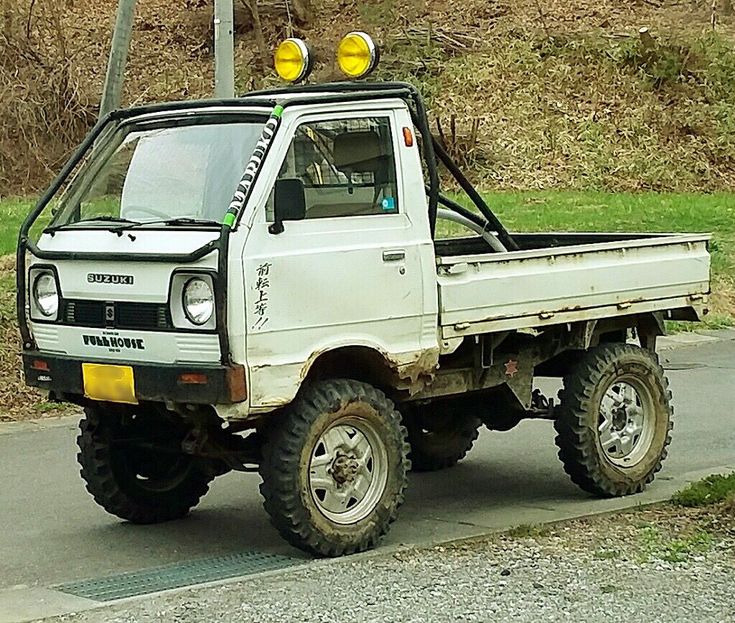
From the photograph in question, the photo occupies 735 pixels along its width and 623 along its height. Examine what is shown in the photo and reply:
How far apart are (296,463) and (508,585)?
3.96ft

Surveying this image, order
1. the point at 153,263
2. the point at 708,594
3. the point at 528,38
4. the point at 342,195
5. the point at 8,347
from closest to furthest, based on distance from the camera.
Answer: the point at 708,594, the point at 153,263, the point at 342,195, the point at 8,347, the point at 528,38

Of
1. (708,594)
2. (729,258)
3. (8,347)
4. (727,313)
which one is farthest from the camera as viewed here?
(729,258)

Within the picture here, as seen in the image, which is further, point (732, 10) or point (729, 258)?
point (732, 10)

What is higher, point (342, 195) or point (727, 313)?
point (342, 195)

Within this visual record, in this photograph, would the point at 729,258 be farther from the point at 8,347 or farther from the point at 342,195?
the point at 342,195

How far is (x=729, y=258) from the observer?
63.3 feet

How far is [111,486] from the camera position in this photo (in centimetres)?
859

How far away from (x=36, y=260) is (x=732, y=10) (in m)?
26.1

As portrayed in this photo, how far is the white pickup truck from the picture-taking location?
7.47 metres

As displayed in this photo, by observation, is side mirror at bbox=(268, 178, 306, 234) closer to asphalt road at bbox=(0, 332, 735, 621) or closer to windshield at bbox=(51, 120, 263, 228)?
windshield at bbox=(51, 120, 263, 228)

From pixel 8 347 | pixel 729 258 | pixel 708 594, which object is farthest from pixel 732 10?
pixel 708 594

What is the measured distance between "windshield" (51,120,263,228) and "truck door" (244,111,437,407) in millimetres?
316

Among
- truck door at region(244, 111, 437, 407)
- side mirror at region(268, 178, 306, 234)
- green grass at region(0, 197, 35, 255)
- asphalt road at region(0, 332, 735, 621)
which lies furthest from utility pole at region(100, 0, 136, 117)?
side mirror at region(268, 178, 306, 234)

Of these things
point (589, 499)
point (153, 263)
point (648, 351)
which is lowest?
point (589, 499)
